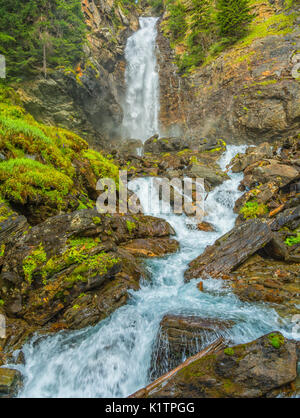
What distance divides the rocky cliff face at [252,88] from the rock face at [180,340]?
63.5ft

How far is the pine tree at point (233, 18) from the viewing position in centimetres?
2372

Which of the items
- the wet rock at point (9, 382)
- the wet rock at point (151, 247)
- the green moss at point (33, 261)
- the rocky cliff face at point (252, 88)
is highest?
the rocky cliff face at point (252, 88)

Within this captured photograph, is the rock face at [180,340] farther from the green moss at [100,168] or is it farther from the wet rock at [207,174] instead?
the wet rock at [207,174]

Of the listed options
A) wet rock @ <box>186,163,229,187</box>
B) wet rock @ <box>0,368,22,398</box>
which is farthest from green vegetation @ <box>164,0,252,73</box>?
wet rock @ <box>0,368,22,398</box>

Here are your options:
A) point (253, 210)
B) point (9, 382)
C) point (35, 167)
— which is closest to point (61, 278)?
point (9, 382)

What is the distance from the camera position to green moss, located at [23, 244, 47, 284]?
15.0 ft

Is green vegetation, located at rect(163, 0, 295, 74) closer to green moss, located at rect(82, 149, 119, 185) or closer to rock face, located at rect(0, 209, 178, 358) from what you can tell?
green moss, located at rect(82, 149, 119, 185)

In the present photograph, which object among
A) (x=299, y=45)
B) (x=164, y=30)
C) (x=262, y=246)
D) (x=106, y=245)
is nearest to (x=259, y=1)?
(x=299, y=45)

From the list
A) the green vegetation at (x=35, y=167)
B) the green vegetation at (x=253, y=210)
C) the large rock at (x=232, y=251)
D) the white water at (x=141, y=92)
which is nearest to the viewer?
the green vegetation at (x=35, y=167)

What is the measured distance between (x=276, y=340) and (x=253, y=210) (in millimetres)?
8303

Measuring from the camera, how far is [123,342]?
4.45 m

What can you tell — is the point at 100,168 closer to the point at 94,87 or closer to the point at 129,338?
the point at 129,338

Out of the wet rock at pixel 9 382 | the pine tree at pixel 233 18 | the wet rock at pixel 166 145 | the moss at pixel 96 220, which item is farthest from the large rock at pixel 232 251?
the pine tree at pixel 233 18

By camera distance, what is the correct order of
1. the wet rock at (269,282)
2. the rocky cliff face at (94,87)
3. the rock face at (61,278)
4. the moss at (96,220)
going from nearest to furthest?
the rock face at (61,278)
the wet rock at (269,282)
the moss at (96,220)
the rocky cliff face at (94,87)
